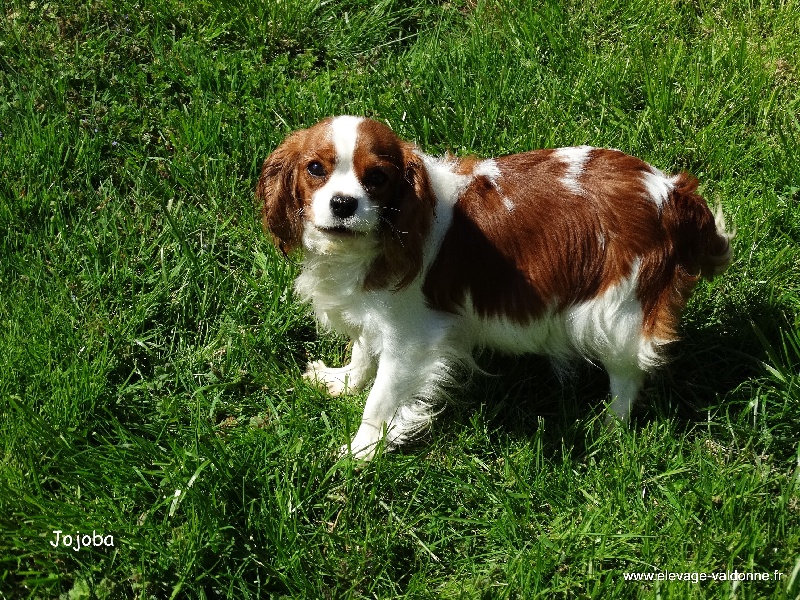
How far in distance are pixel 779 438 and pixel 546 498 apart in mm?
1066

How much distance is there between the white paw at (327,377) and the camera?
159 inches

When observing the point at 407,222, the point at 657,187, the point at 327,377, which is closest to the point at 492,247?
the point at 407,222

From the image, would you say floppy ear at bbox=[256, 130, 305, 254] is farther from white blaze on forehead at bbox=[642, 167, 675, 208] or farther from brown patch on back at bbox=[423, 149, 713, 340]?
white blaze on forehead at bbox=[642, 167, 675, 208]

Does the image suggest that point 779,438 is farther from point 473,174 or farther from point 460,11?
point 460,11

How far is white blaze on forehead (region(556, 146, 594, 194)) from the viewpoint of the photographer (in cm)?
338

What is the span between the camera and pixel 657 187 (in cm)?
335

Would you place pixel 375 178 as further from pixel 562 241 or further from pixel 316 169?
pixel 562 241

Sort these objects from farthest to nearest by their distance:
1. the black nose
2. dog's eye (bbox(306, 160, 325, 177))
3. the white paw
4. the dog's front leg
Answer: the white paw < the dog's front leg < dog's eye (bbox(306, 160, 325, 177)) < the black nose

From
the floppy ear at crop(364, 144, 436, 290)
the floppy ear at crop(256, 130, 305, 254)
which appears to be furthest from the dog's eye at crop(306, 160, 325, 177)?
the floppy ear at crop(364, 144, 436, 290)

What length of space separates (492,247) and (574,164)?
49 cm

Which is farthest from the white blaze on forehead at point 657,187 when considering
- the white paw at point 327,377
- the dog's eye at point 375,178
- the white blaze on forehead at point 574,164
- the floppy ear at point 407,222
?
the white paw at point 327,377

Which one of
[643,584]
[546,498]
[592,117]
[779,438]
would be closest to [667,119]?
[592,117]

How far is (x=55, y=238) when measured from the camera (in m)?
4.35

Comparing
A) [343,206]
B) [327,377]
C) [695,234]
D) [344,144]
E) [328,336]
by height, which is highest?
[344,144]
